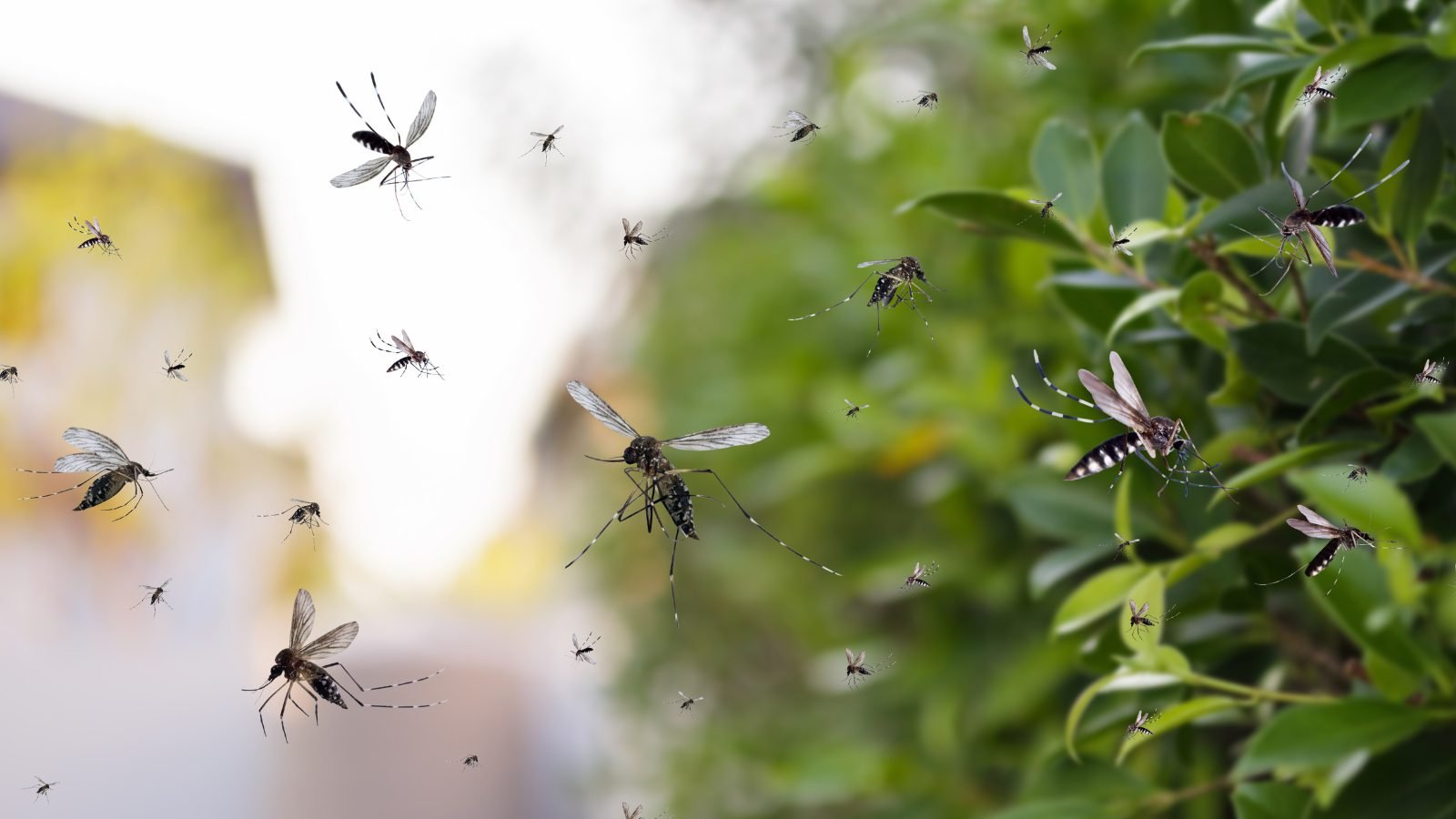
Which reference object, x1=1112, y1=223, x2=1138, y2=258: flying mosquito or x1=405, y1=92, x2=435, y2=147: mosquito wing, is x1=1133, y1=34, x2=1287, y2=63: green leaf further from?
x1=405, y1=92, x2=435, y2=147: mosquito wing

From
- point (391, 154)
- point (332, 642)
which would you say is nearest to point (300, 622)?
point (332, 642)

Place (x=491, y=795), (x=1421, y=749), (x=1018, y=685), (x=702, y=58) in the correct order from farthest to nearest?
(x=491, y=795) < (x=702, y=58) < (x=1018, y=685) < (x=1421, y=749)

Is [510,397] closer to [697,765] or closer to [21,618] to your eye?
[21,618]

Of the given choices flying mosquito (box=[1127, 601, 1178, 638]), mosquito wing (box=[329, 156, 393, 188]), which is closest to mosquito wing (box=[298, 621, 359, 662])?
mosquito wing (box=[329, 156, 393, 188])

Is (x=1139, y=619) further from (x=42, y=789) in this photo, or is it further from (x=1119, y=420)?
(x=42, y=789)

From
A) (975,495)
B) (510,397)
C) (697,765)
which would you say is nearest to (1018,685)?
(975,495)
